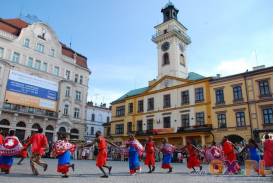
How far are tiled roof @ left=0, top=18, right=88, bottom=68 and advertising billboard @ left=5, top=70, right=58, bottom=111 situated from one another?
651 centimetres

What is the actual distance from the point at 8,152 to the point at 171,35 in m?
38.0

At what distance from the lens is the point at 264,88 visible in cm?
3086

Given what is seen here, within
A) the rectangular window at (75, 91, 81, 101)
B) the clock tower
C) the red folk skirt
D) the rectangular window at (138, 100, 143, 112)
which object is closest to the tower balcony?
the clock tower

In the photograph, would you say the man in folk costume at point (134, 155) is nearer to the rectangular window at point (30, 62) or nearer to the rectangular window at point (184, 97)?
the rectangular window at point (184, 97)

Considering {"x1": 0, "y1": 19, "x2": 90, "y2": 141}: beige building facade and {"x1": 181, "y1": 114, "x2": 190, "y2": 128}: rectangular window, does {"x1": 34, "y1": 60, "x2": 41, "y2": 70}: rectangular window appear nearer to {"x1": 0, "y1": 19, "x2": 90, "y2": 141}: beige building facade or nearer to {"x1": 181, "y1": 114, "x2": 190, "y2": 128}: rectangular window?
{"x1": 0, "y1": 19, "x2": 90, "y2": 141}: beige building facade

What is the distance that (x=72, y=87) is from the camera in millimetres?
43938

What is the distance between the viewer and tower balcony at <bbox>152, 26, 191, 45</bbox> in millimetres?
44891

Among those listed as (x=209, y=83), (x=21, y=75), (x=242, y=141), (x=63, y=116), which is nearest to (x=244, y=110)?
(x=242, y=141)

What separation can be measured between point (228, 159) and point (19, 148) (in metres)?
9.65

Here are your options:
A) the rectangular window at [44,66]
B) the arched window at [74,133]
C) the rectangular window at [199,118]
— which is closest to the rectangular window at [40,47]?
the rectangular window at [44,66]

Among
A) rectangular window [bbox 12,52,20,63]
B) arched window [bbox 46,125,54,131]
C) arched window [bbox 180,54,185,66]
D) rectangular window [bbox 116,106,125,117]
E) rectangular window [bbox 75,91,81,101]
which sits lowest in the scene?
arched window [bbox 46,125,54,131]

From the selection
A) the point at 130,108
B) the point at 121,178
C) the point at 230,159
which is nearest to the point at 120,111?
the point at 130,108

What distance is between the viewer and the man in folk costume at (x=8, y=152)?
1045 cm

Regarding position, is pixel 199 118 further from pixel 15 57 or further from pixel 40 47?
pixel 15 57
